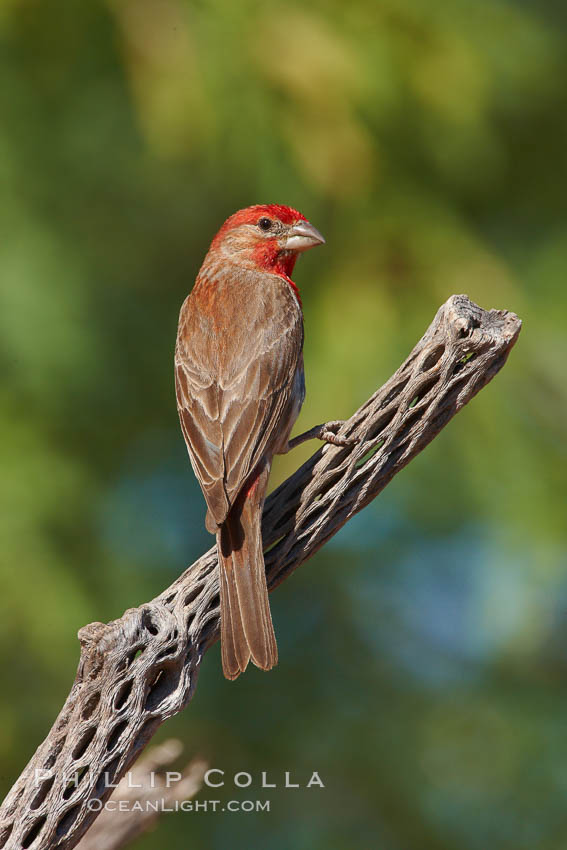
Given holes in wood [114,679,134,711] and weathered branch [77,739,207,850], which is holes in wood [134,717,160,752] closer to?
holes in wood [114,679,134,711]

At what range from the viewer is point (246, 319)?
4164 millimetres

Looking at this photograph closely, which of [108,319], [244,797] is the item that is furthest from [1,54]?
[244,797]

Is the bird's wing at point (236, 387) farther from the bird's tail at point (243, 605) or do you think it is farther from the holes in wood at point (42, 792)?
the holes in wood at point (42, 792)

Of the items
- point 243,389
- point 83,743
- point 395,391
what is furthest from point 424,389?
point 83,743

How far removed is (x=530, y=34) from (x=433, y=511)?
2.48 metres

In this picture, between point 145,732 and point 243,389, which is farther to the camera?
point 243,389

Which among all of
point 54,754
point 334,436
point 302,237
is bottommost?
point 54,754

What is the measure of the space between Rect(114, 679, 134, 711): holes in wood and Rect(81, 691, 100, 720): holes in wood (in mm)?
56

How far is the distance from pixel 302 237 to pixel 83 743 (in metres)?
2.42

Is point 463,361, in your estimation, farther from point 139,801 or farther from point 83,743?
point 139,801

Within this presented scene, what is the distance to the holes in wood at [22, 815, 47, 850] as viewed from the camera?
3.08 m

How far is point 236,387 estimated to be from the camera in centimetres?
394

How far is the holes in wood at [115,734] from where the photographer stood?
10.2ft

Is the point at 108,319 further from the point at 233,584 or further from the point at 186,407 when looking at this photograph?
→ the point at 233,584
